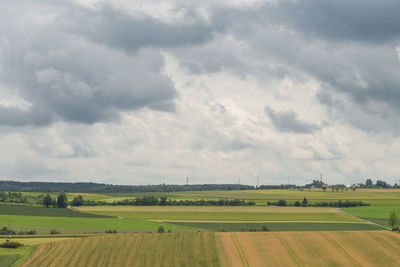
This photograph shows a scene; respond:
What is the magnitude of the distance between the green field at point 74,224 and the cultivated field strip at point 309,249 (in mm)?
31234

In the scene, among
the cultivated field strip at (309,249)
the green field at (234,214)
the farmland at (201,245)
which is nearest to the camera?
the farmland at (201,245)

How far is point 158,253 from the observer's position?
279 feet

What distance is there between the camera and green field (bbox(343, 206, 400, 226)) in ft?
494

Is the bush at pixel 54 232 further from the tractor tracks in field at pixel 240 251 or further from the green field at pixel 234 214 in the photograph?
the tractor tracks in field at pixel 240 251

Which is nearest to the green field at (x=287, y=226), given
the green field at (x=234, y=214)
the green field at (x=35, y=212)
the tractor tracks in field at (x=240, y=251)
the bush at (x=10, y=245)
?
the green field at (x=234, y=214)

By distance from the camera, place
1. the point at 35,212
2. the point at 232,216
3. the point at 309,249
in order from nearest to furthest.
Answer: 1. the point at 309,249
2. the point at 232,216
3. the point at 35,212

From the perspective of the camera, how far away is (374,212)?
16838 centimetres

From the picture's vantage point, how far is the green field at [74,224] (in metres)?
120

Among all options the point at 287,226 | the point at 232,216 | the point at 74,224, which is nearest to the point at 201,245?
the point at 287,226

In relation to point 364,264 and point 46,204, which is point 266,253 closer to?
point 364,264

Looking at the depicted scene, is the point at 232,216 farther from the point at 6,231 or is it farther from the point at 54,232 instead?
the point at 6,231

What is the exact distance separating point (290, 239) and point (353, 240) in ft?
39.9

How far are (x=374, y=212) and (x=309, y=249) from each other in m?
89.3

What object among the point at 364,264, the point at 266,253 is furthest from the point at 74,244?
the point at 364,264
